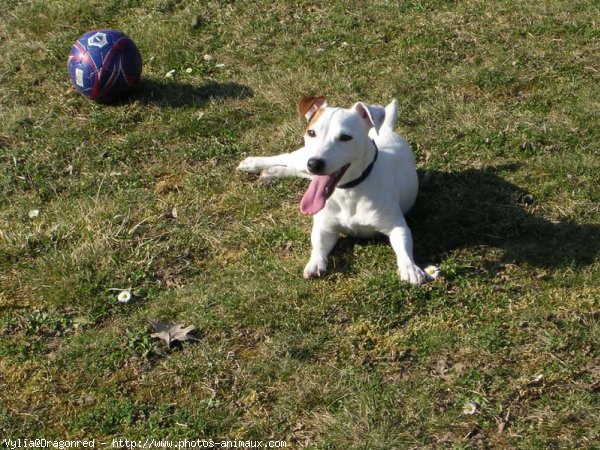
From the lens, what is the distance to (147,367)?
16.3ft

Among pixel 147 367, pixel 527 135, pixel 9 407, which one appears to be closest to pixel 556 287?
pixel 527 135

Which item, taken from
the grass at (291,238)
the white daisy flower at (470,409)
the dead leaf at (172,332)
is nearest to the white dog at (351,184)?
the grass at (291,238)

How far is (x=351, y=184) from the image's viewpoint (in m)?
5.51

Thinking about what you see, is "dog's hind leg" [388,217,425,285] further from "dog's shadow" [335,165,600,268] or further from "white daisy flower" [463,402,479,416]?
"white daisy flower" [463,402,479,416]

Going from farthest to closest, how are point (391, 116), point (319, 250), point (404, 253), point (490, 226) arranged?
point (391, 116)
point (490, 226)
point (319, 250)
point (404, 253)

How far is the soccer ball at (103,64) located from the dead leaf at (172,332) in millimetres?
2901

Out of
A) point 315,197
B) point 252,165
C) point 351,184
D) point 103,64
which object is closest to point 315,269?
point 315,197

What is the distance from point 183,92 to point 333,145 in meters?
2.96

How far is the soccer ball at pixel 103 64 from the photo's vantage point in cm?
724

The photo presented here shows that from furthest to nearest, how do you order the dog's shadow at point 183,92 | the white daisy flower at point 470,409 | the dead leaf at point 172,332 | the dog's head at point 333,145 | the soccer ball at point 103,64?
1. the dog's shadow at point 183,92
2. the soccer ball at point 103,64
3. the dog's head at point 333,145
4. the dead leaf at point 172,332
5. the white daisy flower at point 470,409

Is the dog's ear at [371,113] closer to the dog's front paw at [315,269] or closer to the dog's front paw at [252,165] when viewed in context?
the dog's front paw at [315,269]

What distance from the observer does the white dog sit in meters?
5.30

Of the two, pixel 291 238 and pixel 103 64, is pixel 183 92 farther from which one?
pixel 291 238

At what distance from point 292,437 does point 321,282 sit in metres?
1.27
